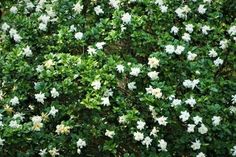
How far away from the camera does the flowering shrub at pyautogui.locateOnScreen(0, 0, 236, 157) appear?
4.98 metres

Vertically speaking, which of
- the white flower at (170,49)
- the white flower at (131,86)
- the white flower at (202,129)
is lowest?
the white flower at (202,129)

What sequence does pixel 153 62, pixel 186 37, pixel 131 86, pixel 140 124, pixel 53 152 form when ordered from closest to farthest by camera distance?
pixel 53 152 < pixel 140 124 < pixel 131 86 < pixel 153 62 < pixel 186 37

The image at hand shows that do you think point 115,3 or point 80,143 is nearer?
point 80,143

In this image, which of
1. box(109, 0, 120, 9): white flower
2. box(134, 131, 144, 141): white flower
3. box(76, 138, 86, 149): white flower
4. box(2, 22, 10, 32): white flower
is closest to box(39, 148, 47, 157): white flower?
box(76, 138, 86, 149): white flower

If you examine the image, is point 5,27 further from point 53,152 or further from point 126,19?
point 53,152

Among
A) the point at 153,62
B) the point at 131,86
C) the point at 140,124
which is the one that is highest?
the point at 153,62

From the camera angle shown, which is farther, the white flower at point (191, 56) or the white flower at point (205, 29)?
the white flower at point (205, 29)

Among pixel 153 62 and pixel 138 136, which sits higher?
pixel 153 62

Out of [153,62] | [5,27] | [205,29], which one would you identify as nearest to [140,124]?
[153,62]

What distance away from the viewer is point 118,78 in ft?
17.3

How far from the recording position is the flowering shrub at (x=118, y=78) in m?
4.98

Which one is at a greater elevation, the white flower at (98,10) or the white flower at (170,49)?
the white flower at (98,10)

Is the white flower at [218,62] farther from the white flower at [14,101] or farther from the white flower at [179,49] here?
the white flower at [14,101]

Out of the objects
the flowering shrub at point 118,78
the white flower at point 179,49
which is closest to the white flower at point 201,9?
the flowering shrub at point 118,78
